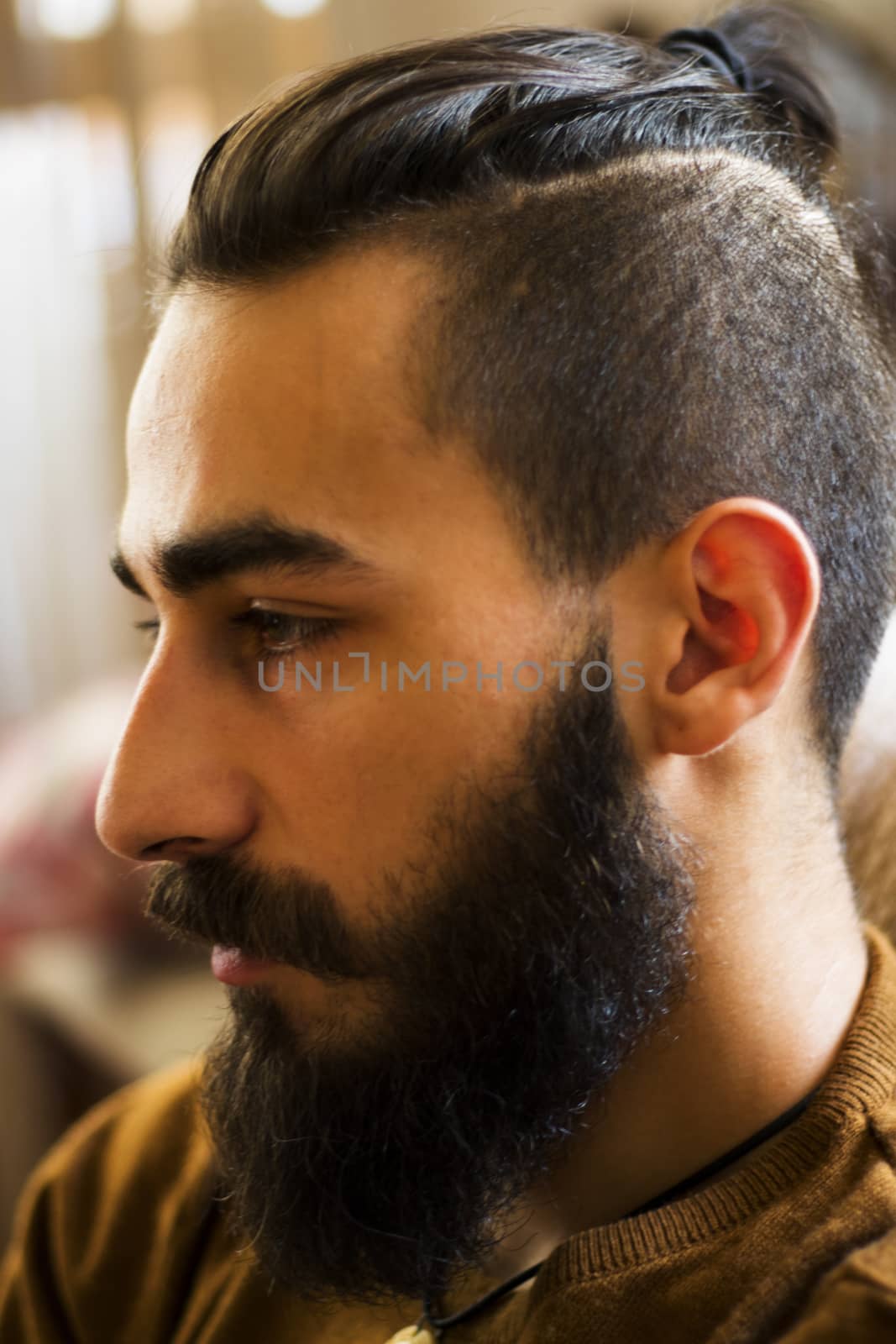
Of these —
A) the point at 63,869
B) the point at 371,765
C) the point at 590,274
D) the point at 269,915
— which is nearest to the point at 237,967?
the point at 269,915

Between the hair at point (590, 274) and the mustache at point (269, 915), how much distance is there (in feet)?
0.78

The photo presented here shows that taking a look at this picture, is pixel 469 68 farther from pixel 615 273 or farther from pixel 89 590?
pixel 89 590

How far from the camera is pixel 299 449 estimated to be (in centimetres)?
70

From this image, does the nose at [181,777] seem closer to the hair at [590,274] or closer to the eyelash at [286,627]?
the eyelash at [286,627]

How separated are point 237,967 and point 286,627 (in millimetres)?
215

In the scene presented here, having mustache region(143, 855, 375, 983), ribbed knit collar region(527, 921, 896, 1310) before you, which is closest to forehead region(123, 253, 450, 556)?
mustache region(143, 855, 375, 983)

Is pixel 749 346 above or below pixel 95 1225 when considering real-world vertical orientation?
above

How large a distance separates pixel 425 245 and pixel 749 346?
20 cm

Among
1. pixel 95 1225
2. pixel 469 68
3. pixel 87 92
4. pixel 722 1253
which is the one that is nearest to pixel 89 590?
pixel 87 92

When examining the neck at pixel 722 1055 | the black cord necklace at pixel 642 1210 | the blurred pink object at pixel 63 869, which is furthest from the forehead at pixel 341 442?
the blurred pink object at pixel 63 869

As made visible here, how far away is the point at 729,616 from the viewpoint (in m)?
0.73

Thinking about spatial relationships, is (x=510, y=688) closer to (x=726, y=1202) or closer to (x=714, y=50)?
(x=726, y=1202)

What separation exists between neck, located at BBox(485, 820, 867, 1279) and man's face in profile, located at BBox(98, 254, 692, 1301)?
0.02m

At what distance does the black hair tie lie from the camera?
2.80ft
